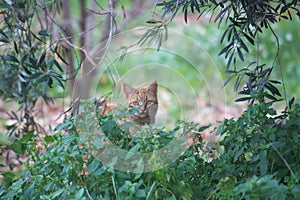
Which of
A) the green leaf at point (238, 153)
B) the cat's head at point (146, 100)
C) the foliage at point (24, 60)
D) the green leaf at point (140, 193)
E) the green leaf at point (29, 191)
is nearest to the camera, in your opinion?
the green leaf at point (140, 193)

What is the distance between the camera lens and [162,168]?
189 centimetres

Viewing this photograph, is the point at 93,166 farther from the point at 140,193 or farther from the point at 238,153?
the point at 238,153

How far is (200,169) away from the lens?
2111mm

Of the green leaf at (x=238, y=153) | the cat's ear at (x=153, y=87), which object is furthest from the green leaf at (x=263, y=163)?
the cat's ear at (x=153, y=87)

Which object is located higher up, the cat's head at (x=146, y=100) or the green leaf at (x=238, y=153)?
the cat's head at (x=146, y=100)

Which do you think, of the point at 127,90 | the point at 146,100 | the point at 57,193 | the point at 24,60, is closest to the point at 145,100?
the point at 146,100

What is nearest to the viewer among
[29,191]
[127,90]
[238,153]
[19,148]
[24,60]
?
[238,153]

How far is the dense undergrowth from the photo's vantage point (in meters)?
1.87

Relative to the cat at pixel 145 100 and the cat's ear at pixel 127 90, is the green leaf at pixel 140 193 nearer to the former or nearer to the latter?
the cat at pixel 145 100

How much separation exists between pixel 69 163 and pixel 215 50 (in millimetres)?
4296

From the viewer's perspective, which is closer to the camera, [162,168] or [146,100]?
[162,168]

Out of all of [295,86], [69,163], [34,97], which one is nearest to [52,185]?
[69,163]

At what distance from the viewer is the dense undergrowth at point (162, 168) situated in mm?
1866

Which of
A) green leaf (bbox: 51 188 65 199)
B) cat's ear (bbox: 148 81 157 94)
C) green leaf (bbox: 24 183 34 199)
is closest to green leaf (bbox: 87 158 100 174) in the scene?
green leaf (bbox: 51 188 65 199)
